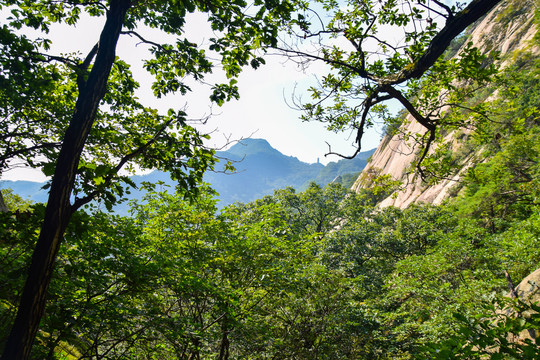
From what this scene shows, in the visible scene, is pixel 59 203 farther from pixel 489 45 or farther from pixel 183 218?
pixel 489 45

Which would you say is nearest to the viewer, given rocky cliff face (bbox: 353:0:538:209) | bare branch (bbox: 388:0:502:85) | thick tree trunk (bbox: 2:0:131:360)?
thick tree trunk (bbox: 2:0:131:360)

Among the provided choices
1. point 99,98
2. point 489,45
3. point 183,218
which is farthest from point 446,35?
point 489,45

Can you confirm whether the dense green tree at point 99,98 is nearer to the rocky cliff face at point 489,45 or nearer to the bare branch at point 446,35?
the bare branch at point 446,35

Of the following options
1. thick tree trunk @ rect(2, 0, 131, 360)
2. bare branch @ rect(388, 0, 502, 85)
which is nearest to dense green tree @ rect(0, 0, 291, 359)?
thick tree trunk @ rect(2, 0, 131, 360)

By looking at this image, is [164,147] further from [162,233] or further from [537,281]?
[537,281]

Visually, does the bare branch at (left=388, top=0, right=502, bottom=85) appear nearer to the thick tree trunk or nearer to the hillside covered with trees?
the hillside covered with trees

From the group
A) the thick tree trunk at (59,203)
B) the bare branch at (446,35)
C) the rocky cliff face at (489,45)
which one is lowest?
the thick tree trunk at (59,203)

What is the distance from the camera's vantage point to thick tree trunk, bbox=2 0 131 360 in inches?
75.6

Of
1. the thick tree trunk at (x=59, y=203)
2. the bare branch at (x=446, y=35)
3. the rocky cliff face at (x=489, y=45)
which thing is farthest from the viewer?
the rocky cliff face at (x=489, y=45)

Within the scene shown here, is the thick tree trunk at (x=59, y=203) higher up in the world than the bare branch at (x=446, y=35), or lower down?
lower down

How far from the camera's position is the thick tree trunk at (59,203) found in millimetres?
1921

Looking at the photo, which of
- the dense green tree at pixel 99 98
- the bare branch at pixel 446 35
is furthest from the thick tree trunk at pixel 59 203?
the bare branch at pixel 446 35

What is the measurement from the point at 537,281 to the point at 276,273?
5.55m

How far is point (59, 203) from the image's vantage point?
214cm
